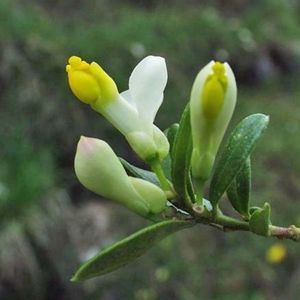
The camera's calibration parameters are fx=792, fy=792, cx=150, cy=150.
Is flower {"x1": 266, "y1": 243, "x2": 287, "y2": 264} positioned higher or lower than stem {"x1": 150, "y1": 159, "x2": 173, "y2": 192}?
lower

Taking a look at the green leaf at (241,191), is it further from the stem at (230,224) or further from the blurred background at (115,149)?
the blurred background at (115,149)

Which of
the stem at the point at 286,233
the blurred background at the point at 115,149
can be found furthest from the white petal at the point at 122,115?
the blurred background at the point at 115,149

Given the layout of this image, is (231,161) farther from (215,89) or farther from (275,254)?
(275,254)

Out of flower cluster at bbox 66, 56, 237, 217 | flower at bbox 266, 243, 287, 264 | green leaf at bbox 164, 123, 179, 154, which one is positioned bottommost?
flower at bbox 266, 243, 287, 264

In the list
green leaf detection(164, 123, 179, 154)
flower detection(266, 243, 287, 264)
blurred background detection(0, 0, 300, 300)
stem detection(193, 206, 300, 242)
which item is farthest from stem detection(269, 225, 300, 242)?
flower detection(266, 243, 287, 264)

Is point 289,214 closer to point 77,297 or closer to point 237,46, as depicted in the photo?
point 77,297

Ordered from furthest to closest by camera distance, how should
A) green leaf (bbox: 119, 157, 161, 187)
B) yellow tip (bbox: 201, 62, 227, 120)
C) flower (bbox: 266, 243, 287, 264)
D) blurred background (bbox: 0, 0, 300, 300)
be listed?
flower (bbox: 266, 243, 287, 264), blurred background (bbox: 0, 0, 300, 300), green leaf (bbox: 119, 157, 161, 187), yellow tip (bbox: 201, 62, 227, 120)

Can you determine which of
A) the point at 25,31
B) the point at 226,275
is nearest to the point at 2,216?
the point at 226,275

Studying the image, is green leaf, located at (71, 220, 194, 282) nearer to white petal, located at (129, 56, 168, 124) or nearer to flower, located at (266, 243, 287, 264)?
white petal, located at (129, 56, 168, 124)
